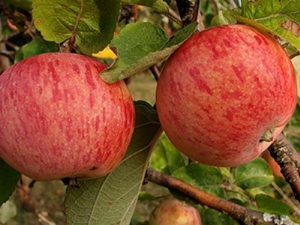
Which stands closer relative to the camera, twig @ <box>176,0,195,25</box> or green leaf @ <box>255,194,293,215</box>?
twig @ <box>176,0,195,25</box>

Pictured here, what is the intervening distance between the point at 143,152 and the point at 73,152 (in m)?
0.25

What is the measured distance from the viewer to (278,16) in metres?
0.80

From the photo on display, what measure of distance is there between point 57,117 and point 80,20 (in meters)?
0.19

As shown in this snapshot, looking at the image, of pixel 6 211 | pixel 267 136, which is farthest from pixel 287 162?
pixel 6 211

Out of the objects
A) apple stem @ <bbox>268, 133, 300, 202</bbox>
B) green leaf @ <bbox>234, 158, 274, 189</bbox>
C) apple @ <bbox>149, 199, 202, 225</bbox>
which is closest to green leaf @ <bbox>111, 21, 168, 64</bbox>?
apple stem @ <bbox>268, 133, 300, 202</bbox>

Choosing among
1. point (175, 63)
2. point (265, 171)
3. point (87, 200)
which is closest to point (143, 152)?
point (87, 200)

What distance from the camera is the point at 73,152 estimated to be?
733mm

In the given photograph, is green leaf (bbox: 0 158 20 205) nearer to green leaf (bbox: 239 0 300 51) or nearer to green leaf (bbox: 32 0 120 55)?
green leaf (bbox: 32 0 120 55)

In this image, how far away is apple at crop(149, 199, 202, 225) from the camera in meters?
1.33

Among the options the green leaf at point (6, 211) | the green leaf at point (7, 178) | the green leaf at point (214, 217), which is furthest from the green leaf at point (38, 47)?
the green leaf at point (6, 211)

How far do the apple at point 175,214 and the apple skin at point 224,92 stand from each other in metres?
0.56

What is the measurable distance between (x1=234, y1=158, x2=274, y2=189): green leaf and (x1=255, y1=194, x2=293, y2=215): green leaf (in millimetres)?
186

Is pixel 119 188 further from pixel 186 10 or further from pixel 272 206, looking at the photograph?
pixel 272 206

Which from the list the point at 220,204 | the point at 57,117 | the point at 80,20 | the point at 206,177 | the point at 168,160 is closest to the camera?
the point at 57,117
